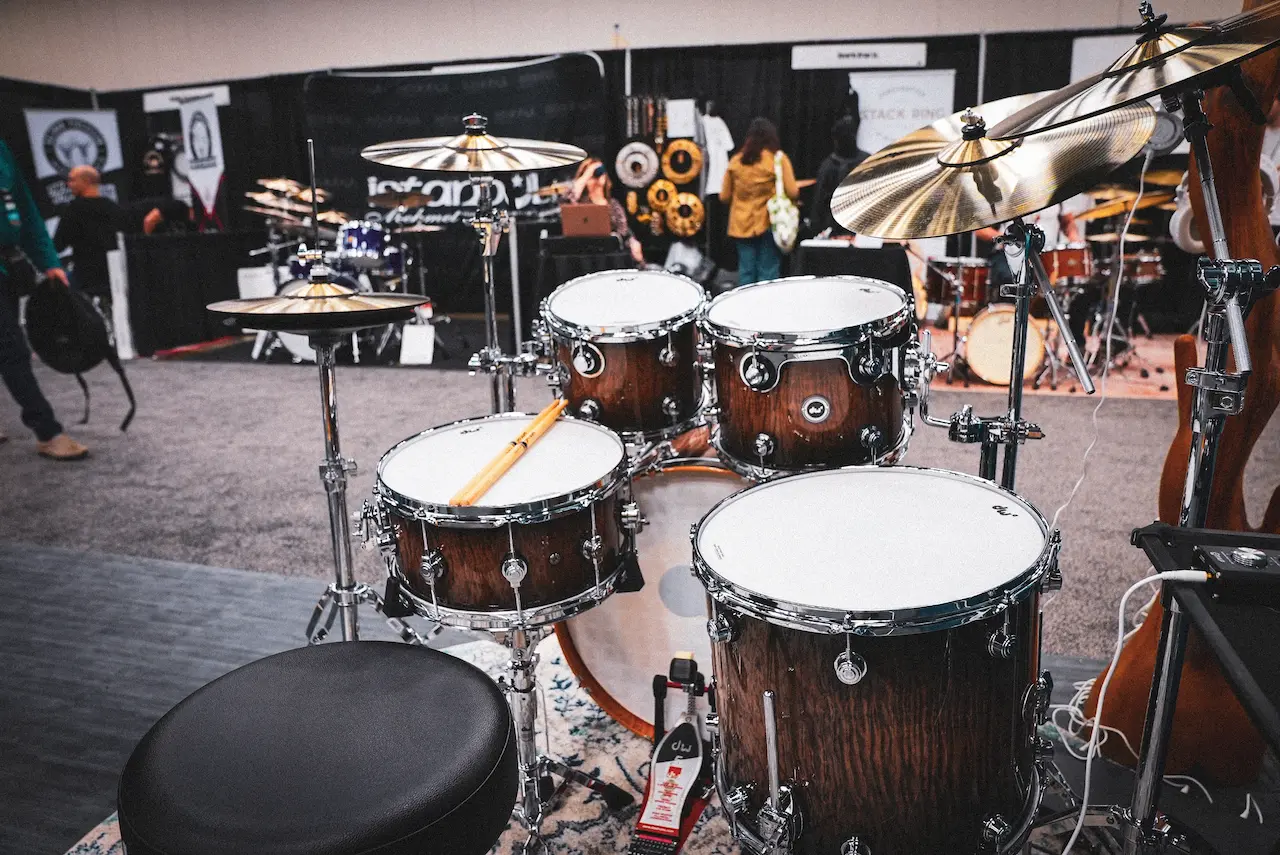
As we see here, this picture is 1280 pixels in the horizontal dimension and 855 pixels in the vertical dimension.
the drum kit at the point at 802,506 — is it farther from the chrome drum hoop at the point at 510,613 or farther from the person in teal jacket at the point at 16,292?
the person in teal jacket at the point at 16,292

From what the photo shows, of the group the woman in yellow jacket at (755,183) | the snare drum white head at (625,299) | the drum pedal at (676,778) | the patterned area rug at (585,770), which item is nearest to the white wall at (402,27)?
the woman in yellow jacket at (755,183)

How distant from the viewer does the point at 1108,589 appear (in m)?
2.83

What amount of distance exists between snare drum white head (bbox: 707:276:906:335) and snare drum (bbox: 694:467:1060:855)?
0.67m

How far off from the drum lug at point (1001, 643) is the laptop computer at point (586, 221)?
469 centimetres

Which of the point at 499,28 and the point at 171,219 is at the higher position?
the point at 499,28

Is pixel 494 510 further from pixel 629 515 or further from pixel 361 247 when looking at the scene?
pixel 361 247

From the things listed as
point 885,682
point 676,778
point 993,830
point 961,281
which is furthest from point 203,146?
point 993,830

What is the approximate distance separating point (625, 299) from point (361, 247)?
15.9 ft

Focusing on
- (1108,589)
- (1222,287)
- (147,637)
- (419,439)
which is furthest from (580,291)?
(1108,589)

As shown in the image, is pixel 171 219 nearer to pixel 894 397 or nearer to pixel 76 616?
pixel 76 616

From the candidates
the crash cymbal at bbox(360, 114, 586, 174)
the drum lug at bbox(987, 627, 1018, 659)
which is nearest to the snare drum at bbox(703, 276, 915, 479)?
the crash cymbal at bbox(360, 114, 586, 174)

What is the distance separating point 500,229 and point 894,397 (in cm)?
117

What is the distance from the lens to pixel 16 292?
4.30 meters

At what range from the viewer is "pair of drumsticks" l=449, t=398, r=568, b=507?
164 cm
